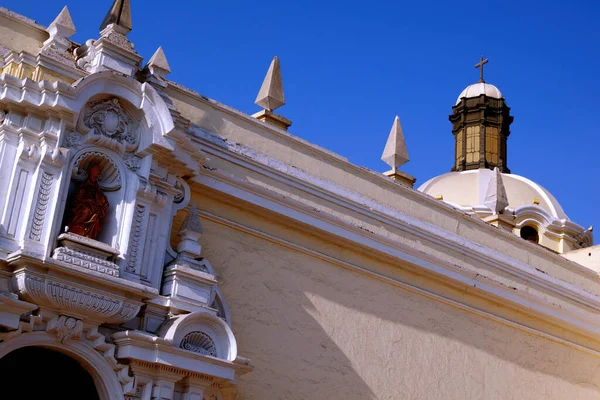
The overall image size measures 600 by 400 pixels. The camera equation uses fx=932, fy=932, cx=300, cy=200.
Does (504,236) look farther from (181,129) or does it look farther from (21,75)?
(21,75)

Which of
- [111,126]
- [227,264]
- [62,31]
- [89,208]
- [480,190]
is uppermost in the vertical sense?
[480,190]

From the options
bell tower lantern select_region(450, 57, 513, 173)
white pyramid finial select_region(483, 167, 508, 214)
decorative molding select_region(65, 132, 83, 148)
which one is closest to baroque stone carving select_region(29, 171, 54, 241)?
decorative molding select_region(65, 132, 83, 148)

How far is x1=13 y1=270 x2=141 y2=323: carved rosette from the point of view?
782 cm

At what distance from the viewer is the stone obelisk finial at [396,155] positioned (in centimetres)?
1332

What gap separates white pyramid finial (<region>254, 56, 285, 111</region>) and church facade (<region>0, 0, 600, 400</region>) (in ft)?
0.08

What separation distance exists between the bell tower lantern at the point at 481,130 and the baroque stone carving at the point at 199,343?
19600mm

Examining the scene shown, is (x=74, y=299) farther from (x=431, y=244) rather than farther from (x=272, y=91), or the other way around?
(x=431, y=244)

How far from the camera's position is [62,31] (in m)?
9.30

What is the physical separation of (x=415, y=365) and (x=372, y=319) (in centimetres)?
92

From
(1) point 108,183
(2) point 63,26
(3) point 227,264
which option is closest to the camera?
(1) point 108,183

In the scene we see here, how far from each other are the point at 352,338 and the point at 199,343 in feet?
9.11

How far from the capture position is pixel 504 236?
13930 mm

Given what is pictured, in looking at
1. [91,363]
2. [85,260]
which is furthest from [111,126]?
[91,363]

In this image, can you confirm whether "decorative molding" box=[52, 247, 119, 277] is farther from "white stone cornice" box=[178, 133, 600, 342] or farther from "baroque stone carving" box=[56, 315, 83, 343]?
"white stone cornice" box=[178, 133, 600, 342]
